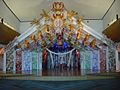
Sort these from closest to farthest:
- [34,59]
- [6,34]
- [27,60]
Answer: [6,34]
[27,60]
[34,59]

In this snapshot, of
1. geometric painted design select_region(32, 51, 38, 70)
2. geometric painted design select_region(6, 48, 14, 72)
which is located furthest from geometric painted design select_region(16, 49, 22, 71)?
geometric painted design select_region(32, 51, 38, 70)

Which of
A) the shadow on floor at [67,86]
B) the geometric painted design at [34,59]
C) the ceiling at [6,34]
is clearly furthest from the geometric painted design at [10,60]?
the shadow on floor at [67,86]

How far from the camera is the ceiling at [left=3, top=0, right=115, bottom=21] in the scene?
16.1 meters

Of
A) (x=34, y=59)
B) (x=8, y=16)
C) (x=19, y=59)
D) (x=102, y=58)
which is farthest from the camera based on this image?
(x=34, y=59)

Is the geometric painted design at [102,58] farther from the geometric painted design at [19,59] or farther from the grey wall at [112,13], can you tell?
the geometric painted design at [19,59]

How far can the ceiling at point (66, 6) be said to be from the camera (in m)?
16.1

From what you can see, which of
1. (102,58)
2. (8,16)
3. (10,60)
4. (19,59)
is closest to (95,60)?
(102,58)

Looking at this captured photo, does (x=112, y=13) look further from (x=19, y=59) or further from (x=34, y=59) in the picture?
(x=19, y=59)

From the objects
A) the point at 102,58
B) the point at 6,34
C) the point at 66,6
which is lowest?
the point at 102,58

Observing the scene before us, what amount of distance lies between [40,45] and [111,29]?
511cm

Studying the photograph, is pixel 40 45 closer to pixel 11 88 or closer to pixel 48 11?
pixel 48 11

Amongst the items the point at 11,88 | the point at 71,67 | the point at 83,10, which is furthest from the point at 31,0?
the point at 11,88

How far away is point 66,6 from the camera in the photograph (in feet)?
57.4

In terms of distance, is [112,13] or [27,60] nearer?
[112,13]
